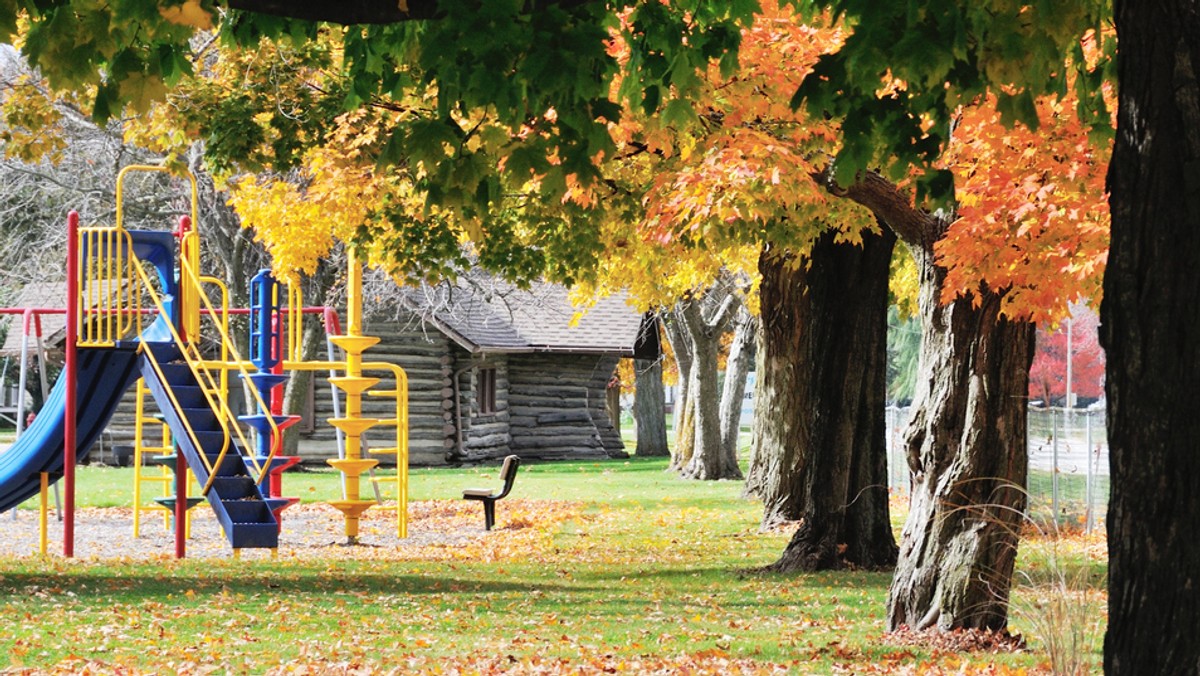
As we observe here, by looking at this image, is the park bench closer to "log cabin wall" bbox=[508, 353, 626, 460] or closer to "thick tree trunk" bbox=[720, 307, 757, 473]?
"thick tree trunk" bbox=[720, 307, 757, 473]

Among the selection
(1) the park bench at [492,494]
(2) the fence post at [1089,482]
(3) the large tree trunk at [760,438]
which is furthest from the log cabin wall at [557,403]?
(2) the fence post at [1089,482]

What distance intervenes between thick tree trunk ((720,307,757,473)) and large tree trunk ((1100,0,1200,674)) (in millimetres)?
26944

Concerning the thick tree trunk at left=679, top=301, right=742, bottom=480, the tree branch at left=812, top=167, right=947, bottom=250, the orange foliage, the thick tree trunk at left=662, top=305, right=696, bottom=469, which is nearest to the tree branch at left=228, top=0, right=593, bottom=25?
the orange foliage

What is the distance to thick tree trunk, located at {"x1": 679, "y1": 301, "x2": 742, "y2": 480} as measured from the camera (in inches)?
1221

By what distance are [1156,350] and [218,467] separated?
1216cm

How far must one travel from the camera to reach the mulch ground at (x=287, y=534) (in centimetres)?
1728

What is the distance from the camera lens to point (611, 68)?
738 centimetres

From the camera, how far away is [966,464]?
398 inches

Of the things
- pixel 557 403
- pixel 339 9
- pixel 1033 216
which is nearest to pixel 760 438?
pixel 1033 216

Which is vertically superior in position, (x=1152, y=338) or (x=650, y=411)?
(x=1152, y=338)

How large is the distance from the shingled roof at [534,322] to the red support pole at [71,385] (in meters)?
17.1

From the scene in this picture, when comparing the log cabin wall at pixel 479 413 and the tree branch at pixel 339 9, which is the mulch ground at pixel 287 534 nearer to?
the tree branch at pixel 339 9

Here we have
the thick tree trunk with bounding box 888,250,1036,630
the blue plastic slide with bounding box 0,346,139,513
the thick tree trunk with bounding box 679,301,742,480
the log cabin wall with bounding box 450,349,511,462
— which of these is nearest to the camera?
the thick tree trunk with bounding box 888,250,1036,630

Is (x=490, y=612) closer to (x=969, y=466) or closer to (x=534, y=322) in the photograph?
(x=969, y=466)
